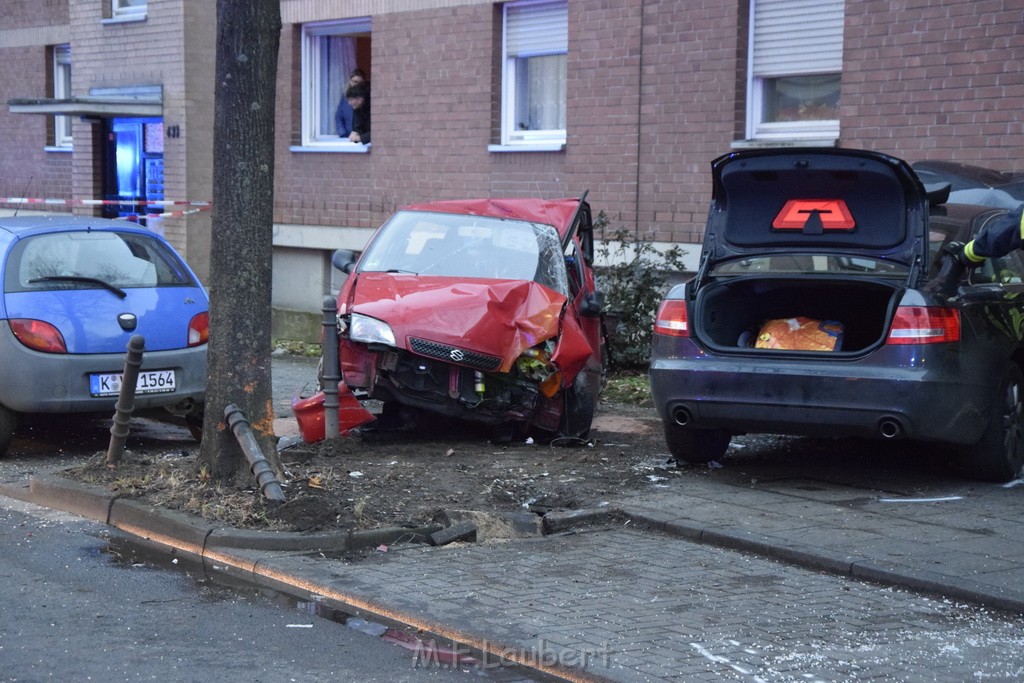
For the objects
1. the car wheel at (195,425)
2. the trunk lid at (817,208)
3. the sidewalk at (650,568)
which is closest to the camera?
the sidewalk at (650,568)

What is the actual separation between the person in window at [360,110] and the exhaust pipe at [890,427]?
36.5ft

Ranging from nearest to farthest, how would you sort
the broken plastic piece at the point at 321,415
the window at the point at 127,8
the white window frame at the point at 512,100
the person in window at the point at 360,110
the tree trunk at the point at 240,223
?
the tree trunk at the point at 240,223
the broken plastic piece at the point at 321,415
the white window frame at the point at 512,100
the person in window at the point at 360,110
the window at the point at 127,8

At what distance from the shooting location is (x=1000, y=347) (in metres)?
7.95

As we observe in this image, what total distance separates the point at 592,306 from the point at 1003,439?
2987mm

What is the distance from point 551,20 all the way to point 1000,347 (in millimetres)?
8548

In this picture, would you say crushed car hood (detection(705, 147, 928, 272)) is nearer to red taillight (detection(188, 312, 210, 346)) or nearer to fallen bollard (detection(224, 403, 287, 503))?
fallen bollard (detection(224, 403, 287, 503))

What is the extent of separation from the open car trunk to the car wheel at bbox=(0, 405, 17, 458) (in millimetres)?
4645

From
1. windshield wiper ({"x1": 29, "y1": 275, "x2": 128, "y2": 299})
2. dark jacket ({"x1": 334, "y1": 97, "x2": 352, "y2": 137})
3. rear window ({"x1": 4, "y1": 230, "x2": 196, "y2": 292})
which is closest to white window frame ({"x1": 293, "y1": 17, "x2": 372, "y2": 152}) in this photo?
dark jacket ({"x1": 334, "y1": 97, "x2": 352, "y2": 137})

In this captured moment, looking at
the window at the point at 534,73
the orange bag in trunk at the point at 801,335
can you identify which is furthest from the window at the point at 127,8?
the orange bag in trunk at the point at 801,335

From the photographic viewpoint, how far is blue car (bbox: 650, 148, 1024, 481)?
291 inches

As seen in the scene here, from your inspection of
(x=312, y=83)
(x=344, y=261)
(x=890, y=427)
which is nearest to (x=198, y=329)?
(x=344, y=261)

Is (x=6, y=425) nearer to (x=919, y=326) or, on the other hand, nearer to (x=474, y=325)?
(x=474, y=325)

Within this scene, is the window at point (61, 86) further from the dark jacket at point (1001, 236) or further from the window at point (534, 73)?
the dark jacket at point (1001, 236)

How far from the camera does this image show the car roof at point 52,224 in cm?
941
